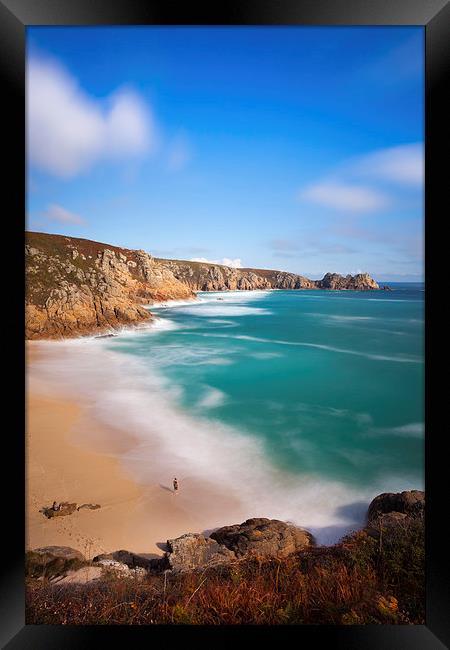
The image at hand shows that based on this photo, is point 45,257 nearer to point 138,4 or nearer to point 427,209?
point 138,4

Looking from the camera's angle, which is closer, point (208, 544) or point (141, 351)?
point (208, 544)

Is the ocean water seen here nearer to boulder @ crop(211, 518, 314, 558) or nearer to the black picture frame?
boulder @ crop(211, 518, 314, 558)

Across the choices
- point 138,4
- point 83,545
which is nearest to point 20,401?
point 83,545

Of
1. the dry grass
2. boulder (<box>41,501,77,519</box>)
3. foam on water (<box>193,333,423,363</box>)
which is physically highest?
foam on water (<box>193,333,423,363</box>)

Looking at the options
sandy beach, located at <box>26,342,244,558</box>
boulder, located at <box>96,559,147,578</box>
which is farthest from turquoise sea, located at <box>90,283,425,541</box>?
boulder, located at <box>96,559,147,578</box>

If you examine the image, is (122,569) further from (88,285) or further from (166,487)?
(88,285)

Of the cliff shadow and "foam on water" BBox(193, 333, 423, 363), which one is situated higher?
"foam on water" BBox(193, 333, 423, 363)

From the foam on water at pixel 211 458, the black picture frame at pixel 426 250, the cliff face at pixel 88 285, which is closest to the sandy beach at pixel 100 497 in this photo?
the foam on water at pixel 211 458
